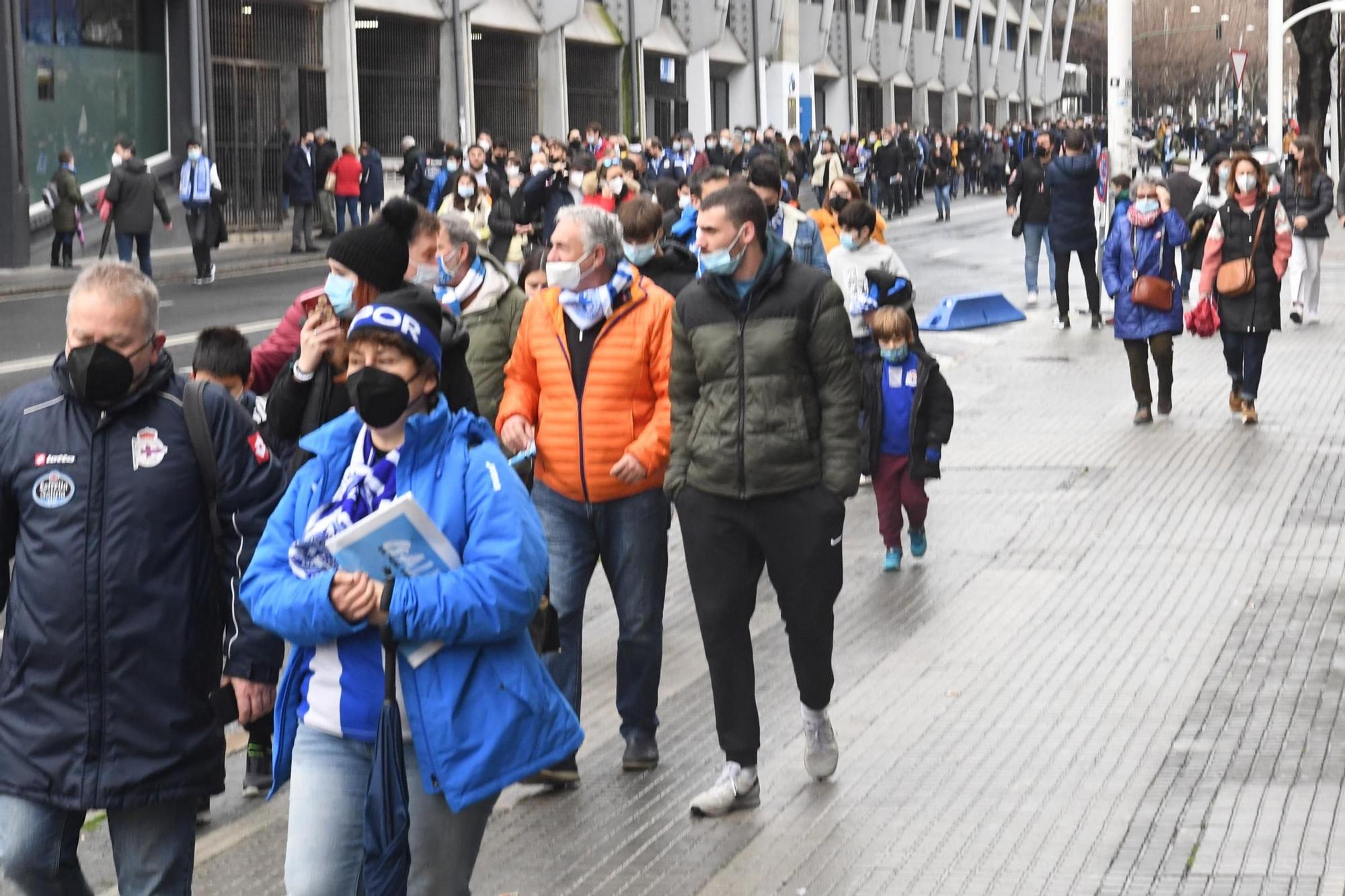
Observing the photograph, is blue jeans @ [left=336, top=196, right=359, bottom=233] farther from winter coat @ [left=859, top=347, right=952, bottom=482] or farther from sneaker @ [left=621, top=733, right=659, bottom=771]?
sneaker @ [left=621, top=733, right=659, bottom=771]

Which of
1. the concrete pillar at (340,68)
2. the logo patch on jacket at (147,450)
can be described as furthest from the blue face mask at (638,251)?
the concrete pillar at (340,68)

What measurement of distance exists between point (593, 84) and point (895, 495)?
132 feet

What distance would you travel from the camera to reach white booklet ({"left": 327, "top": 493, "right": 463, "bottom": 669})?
3.83 m

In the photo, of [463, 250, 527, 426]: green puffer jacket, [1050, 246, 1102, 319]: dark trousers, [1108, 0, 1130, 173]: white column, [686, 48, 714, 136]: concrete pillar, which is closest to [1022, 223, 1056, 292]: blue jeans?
[1050, 246, 1102, 319]: dark trousers

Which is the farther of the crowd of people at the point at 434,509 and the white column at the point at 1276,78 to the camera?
the white column at the point at 1276,78

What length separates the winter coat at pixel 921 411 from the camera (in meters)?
9.37

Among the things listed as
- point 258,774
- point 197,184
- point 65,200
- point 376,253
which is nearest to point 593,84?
point 65,200

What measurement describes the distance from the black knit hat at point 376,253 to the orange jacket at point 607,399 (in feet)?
2.90

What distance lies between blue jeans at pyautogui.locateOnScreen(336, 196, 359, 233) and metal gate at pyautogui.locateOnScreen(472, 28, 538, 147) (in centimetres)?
1020

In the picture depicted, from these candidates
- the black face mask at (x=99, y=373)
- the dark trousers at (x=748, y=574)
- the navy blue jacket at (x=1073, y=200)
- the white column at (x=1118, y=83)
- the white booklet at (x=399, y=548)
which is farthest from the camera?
the white column at (x=1118, y=83)

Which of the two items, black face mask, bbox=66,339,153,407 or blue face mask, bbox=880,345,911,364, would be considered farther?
blue face mask, bbox=880,345,911,364

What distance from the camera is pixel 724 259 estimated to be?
227 inches

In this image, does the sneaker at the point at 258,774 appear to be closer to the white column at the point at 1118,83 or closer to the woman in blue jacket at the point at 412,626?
the woman in blue jacket at the point at 412,626

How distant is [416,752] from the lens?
3941mm
